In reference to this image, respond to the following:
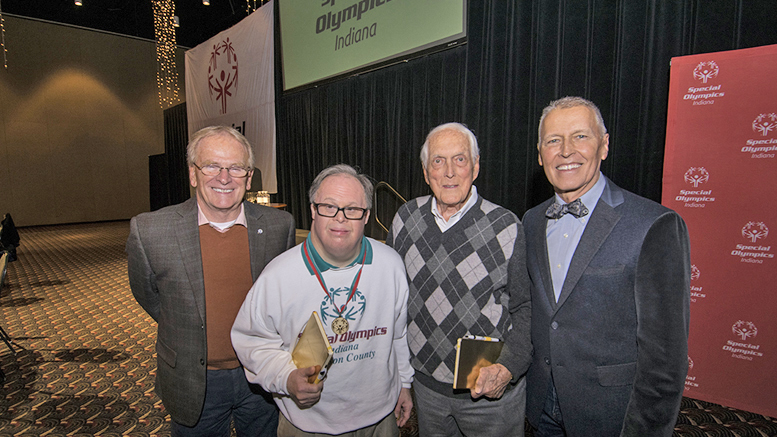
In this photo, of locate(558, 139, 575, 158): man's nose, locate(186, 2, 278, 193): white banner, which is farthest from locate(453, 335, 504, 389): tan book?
locate(186, 2, 278, 193): white banner

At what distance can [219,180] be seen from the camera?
1493mm

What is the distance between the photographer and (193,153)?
1.54 metres

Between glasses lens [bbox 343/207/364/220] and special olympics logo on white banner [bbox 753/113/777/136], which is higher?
special olympics logo on white banner [bbox 753/113/777/136]

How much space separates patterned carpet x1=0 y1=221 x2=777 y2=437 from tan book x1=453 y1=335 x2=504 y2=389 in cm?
146

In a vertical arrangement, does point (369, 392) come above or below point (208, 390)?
above

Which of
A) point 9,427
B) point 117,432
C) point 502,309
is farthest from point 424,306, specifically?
point 9,427

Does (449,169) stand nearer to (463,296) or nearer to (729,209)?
(463,296)

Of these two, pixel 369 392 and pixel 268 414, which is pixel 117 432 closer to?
pixel 268 414

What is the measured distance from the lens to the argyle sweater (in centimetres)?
140

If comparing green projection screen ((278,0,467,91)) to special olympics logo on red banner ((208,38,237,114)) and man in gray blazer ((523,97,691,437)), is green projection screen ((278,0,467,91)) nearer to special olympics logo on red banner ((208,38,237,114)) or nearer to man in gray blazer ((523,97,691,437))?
special olympics logo on red banner ((208,38,237,114))

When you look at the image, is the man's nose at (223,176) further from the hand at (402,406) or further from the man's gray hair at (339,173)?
the hand at (402,406)

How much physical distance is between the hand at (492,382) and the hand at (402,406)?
0.30 metres

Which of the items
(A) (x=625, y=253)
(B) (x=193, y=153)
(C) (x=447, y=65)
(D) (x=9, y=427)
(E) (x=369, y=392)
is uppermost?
(C) (x=447, y=65)

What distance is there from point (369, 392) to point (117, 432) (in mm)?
2288
